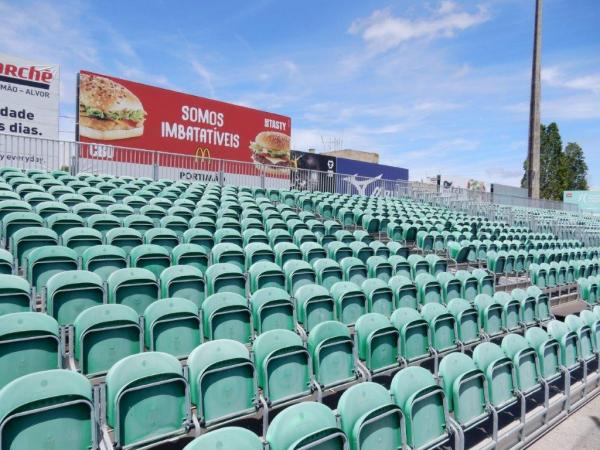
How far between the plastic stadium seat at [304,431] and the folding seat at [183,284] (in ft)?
7.51

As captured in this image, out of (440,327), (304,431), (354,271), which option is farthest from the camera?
(354,271)

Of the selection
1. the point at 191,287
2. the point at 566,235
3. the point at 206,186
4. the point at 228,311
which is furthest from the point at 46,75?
the point at 566,235

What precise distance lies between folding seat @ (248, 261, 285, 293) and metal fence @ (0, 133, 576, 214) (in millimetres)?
7691

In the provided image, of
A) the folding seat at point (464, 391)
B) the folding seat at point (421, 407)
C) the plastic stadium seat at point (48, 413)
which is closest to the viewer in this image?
the plastic stadium seat at point (48, 413)

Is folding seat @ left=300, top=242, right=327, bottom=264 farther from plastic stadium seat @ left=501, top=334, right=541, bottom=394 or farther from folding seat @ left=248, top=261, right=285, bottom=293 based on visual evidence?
plastic stadium seat @ left=501, top=334, right=541, bottom=394

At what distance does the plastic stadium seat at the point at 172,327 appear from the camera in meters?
3.56

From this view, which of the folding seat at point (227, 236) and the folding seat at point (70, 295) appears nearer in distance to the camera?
the folding seat at point (70, 295)

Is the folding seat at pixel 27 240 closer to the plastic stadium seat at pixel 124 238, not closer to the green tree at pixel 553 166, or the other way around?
the plastic stadium seat at pixel 124 238

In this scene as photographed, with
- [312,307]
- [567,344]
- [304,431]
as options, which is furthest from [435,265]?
[304,431]

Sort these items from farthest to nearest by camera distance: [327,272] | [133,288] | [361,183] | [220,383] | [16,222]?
1. [361,183]
2. [327,272]
3. [16,222]
4. [133,288]
5. [220,383]

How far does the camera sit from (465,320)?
508cm

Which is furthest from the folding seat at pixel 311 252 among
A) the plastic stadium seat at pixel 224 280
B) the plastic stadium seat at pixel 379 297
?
the plastic stadium seat at pixel 224 280

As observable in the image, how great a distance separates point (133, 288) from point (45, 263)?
1.02 meters

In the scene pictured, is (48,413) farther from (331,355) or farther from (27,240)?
(27,240)
